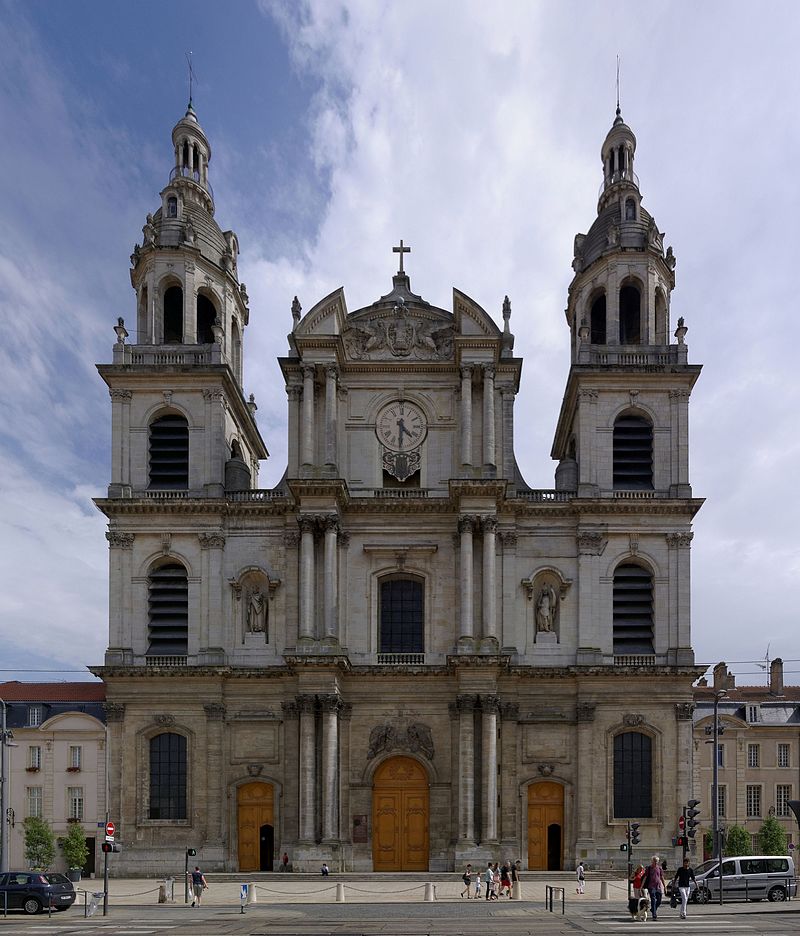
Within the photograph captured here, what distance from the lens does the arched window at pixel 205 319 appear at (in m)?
48.2

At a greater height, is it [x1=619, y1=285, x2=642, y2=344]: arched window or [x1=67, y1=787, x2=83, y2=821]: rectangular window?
[x1=619, y1=285, x2=642, y2=344]: arched window

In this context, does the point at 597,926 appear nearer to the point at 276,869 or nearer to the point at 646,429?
the point at 276,869

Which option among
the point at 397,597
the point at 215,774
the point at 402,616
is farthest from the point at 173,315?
the point at 215,774

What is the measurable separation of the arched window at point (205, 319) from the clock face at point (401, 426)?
9217 mm

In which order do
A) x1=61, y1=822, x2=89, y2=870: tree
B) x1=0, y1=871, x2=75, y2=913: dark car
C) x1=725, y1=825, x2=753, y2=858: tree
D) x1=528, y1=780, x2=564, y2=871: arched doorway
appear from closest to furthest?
x1=0, y1=871, x2=75, y2=913: dark car → x1=528, y1=780, x2=564, y2=871: arched doorway → x1=61, y1=822, x2=89, y2=870: tree → x1=725, y1=825, x2=753, y2=858: tree

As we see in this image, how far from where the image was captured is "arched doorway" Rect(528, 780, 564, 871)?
42.0 m

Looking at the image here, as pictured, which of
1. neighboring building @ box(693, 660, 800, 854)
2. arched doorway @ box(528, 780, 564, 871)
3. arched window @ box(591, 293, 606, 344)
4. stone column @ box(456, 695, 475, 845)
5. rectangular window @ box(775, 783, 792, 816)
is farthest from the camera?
rectangular window @ box(775, 783, 792, 816)

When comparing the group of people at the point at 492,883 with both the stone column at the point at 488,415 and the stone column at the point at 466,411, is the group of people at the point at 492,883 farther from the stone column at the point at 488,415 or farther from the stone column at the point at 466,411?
the stone column at the point at 466,411

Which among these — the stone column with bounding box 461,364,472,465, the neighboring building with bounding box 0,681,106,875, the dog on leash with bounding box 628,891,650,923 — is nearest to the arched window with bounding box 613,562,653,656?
the stone column with bounding box 461,364,472,465

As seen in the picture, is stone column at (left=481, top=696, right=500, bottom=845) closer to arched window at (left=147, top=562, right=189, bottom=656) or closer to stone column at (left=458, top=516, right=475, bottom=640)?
stone column at (left=458, top=516, right=475, bottom=640)

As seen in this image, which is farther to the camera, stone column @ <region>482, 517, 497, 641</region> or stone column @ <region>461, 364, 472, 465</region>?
stone column @ <region>461, 364, 472, 465</region>

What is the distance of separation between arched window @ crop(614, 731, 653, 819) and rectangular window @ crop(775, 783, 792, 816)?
68.6ft

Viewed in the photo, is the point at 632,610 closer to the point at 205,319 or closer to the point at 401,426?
the point at 401,426

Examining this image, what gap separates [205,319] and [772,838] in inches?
1532
